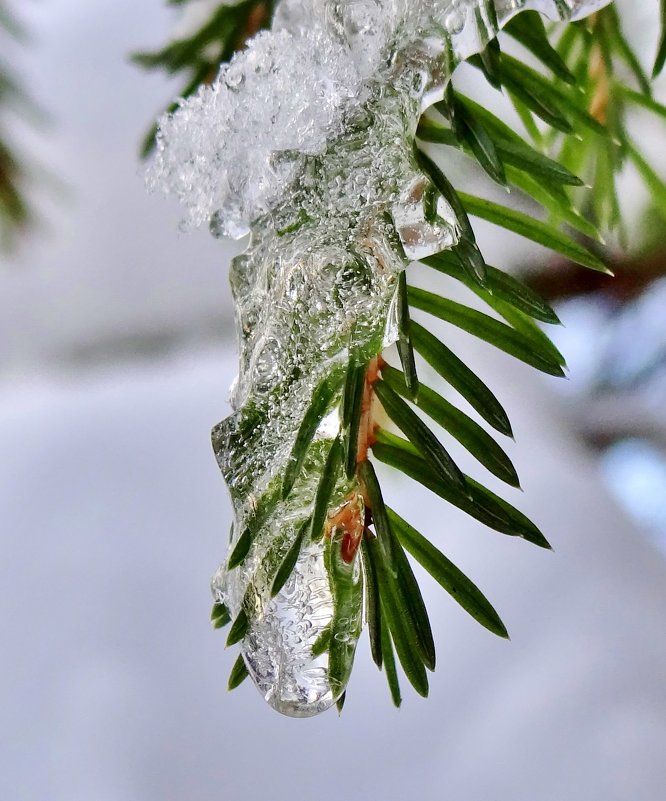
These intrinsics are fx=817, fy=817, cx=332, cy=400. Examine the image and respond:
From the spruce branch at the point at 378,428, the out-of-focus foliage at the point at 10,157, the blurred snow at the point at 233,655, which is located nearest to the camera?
the spruce branch at the point at 378,428

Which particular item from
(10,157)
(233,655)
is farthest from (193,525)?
(10,157)

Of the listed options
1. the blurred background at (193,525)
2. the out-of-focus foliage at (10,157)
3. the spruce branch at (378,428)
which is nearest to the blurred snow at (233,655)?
the blurred background at (193,525)

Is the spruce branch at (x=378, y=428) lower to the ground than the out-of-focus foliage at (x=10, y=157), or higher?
lower

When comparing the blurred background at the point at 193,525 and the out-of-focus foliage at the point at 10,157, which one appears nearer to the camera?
the blurred background at the point at 193,525

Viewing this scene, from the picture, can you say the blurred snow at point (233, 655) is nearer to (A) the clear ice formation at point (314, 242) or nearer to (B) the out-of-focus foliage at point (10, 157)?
(B) the out-of-focus foliage at point (10, 157)

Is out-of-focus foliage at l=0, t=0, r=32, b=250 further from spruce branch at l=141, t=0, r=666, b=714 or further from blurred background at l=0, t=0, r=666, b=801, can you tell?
spruce branch at l=141, t=0, r=666, b=714

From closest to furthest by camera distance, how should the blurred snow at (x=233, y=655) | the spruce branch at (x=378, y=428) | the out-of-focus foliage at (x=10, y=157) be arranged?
the spruce branch at (x=378, y=428), the blurred snow at (x=233, y=655), the out-of-focus foliage at (x=10, y=157)
